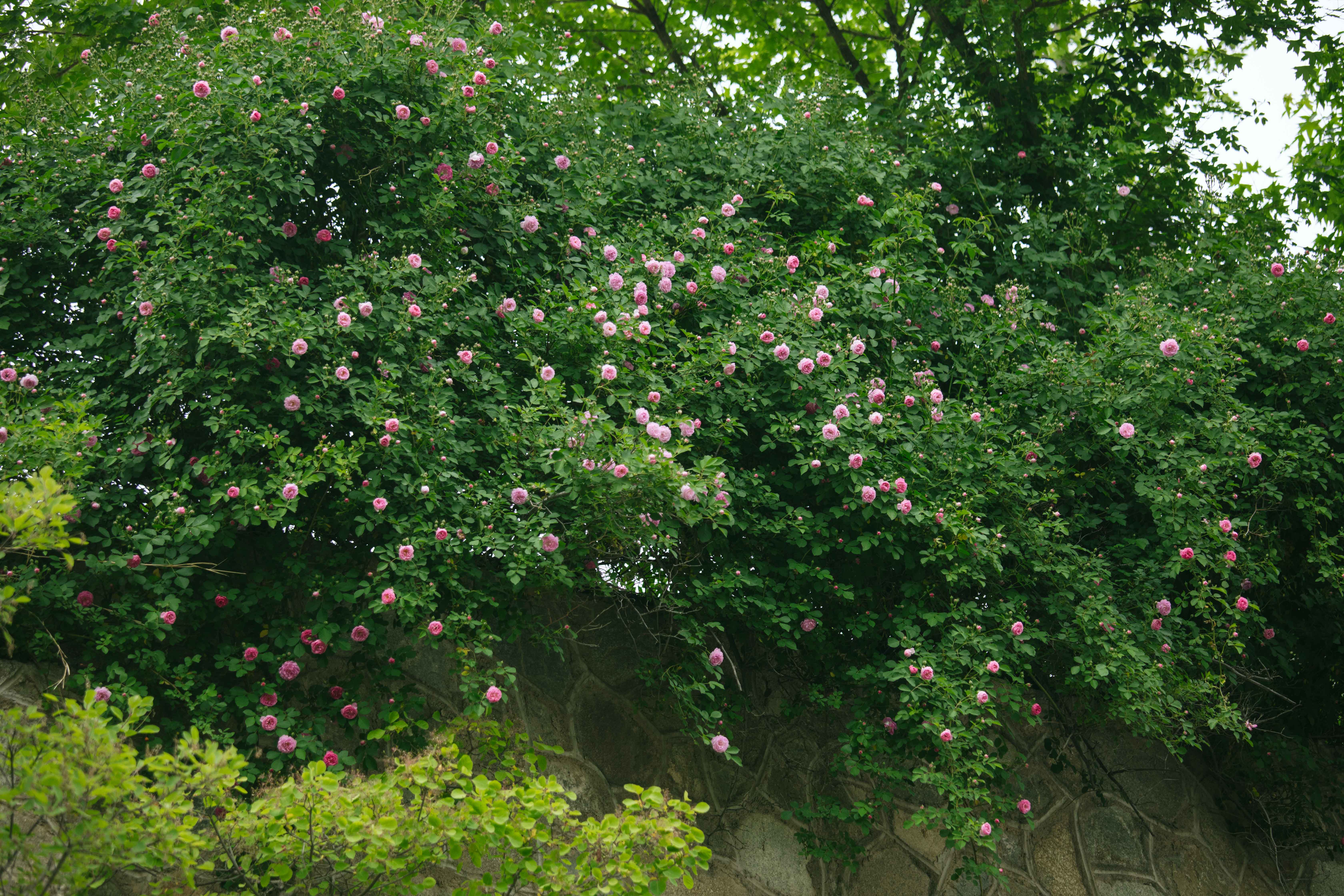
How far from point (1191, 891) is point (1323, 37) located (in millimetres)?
5162

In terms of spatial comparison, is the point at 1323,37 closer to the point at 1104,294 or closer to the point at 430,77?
the point at 1104,294

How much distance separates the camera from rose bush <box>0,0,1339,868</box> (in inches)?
143

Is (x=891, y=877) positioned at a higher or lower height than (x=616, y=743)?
lower

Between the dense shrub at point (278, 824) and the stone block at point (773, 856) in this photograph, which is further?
the stone block at point (773, 856)

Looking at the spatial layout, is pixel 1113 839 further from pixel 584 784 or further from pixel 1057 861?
pixel 584 784

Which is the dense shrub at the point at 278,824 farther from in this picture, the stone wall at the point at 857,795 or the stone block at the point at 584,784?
the stone wall at the point at 857,795

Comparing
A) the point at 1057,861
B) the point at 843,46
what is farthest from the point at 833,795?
the point at 843,46

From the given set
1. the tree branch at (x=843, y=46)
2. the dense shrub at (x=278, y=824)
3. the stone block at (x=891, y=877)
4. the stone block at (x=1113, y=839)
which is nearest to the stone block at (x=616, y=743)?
the dense shrub at (x=278, y=824)

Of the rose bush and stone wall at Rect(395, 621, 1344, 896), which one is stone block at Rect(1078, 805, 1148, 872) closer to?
stone wall at Rect(395, 621, 1344, 896)

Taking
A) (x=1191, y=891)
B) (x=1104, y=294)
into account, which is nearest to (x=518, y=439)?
(x=1104, y=294)

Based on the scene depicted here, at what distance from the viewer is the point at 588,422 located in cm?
364

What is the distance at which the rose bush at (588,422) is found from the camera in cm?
363

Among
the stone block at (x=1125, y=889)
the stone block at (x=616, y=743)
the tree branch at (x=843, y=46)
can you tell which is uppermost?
the tree branch at (x=843, y=46)

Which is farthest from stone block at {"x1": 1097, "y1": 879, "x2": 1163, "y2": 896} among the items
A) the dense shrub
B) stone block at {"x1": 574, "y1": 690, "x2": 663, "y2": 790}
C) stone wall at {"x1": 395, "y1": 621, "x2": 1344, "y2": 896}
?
the dense shrub
